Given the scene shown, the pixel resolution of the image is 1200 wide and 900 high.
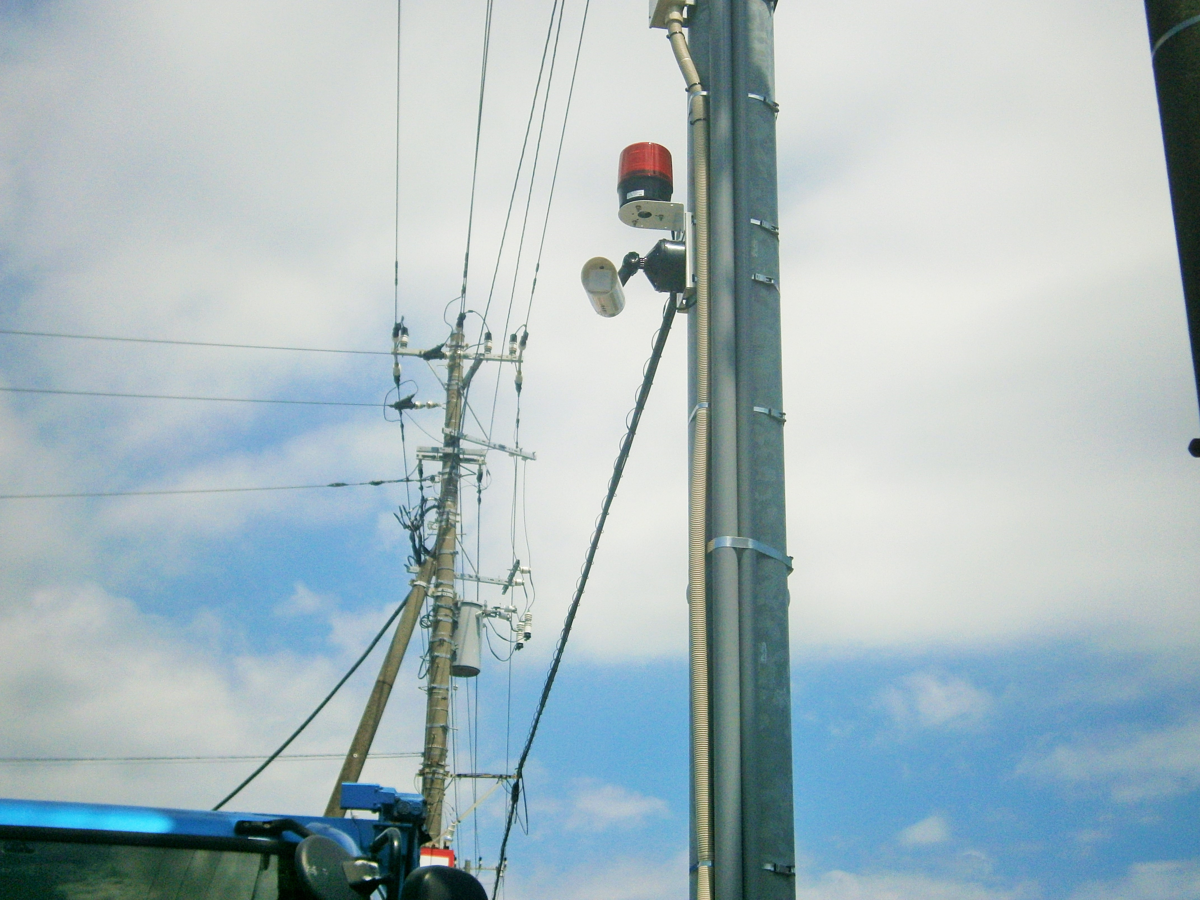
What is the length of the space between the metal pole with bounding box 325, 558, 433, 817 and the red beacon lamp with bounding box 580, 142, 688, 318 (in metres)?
9.10

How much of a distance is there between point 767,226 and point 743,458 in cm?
94

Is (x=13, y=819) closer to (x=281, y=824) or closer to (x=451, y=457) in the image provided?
(x=281, y=824)

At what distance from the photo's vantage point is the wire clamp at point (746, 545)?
145 inches

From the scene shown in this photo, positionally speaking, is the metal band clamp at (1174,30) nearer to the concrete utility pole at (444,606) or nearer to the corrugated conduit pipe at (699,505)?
the corrugated conduit pipe at (699,505)

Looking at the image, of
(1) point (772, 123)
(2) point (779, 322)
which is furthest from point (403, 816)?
(1) point (772, 123)

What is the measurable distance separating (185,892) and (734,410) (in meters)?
2.45

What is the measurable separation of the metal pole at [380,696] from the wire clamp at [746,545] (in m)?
9.70

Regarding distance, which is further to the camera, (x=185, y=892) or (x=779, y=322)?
(x=779, y=322)

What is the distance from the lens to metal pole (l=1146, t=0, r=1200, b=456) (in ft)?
7.89

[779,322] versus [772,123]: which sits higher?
[772,123]

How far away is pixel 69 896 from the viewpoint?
3576 millimetres

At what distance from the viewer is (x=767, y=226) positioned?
164 inches

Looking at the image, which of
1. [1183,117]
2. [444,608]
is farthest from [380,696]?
[1183,117]

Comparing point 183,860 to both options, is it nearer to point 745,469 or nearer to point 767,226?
point 745,469
